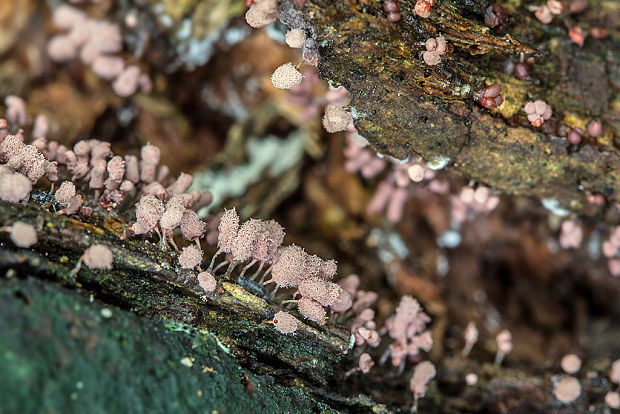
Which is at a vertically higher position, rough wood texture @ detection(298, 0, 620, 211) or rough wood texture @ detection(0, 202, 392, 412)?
rough wood texture @ detection(298, 0, 620, 211)

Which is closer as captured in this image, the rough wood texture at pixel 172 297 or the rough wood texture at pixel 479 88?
the rough wood texture at pixel 172 297

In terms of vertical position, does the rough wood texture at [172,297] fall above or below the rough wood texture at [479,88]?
below

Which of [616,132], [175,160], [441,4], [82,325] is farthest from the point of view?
[175,160]

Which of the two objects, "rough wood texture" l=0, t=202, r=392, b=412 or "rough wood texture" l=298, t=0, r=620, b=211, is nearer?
"rough wood texture" l=0, t=202, r=392, b=412

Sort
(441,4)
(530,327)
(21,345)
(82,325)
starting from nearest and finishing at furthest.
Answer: (21,345)
(82,325)
(441,4)
(530,327)

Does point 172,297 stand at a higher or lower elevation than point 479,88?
lower

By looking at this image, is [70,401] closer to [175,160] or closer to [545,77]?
[175,160]

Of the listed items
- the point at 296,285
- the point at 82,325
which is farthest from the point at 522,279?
the point at 82,325

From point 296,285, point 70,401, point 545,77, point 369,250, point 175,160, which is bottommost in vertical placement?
point 369,250
